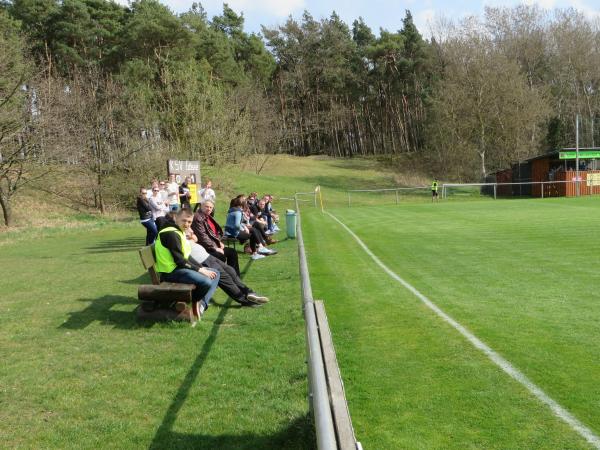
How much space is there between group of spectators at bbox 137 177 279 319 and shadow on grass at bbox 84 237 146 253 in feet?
6.47

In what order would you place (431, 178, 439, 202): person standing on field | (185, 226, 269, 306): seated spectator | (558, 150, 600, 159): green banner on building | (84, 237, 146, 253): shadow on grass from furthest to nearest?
(431, 178, 439, 202): person standing on field
(558, 150, 600, 159): green banner on building
(84, 237, 146, 253): shadow on grass
(185, 226, 269, 306): seated spectator

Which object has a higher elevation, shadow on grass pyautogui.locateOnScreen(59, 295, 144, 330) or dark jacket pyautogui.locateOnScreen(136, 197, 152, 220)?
dark jacket pyautogui.locateOnScreen(136, 197, 152, 220)

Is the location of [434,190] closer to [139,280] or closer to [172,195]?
[172,195]

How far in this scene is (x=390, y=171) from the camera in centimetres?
6812

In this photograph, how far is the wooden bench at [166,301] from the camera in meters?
6.72

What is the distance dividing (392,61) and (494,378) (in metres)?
75.2

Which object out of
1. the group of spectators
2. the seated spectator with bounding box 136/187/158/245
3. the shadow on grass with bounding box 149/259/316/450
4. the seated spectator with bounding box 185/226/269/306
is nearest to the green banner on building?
the group of spectators

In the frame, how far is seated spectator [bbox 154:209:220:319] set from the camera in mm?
6984

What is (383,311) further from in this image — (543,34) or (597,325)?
(543,34)

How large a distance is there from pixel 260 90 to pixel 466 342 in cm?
6468

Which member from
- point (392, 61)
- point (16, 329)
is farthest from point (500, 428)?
point (392, 61)

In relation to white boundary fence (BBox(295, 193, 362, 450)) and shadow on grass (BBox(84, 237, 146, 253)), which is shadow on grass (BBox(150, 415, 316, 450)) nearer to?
white boundary fence (BBox(295, 193, 362, 450))

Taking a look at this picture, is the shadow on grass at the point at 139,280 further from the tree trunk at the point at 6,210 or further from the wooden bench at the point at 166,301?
the tree trunk at the point at 6,210

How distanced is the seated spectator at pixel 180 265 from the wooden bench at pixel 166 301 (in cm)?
12
